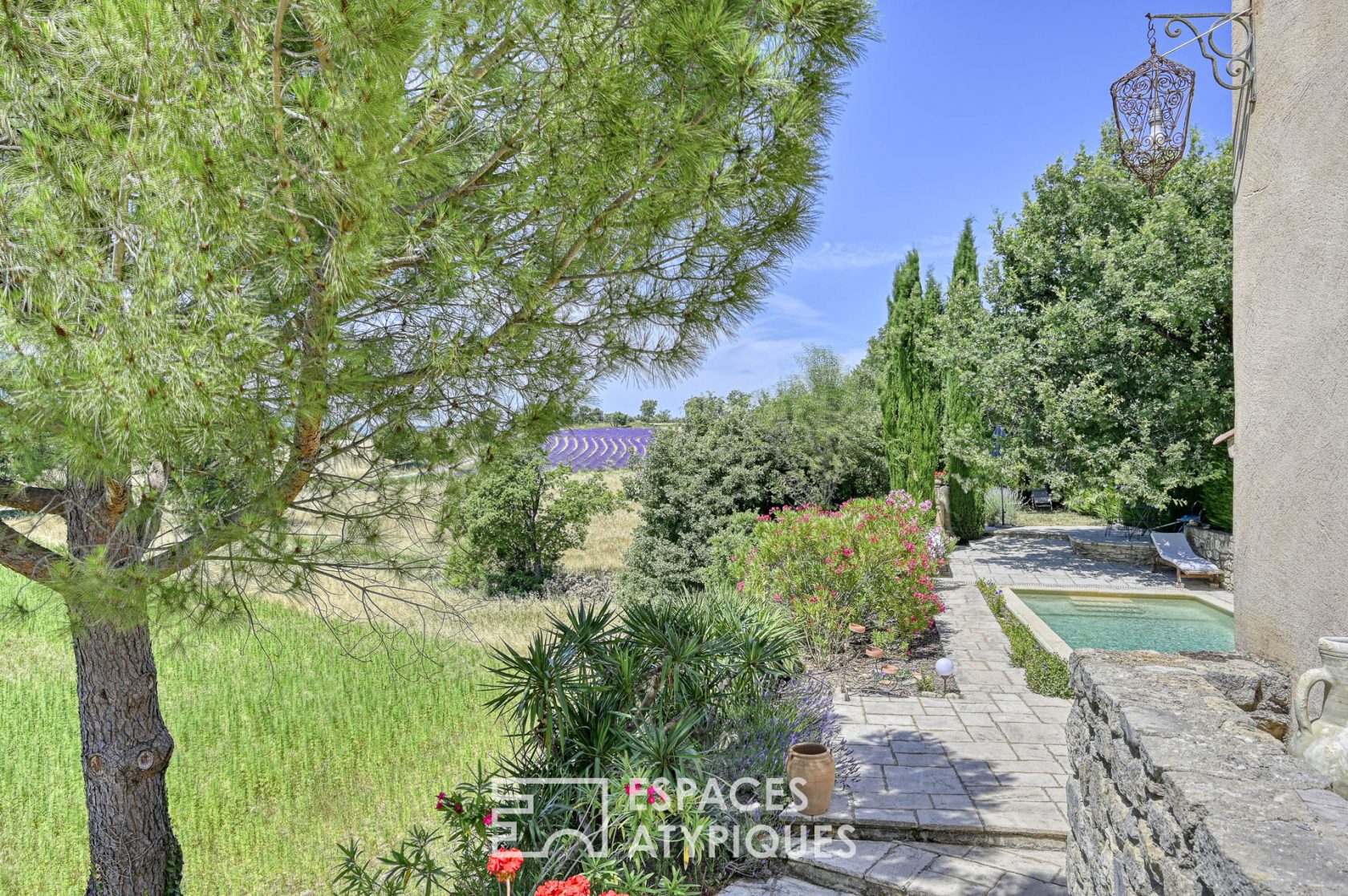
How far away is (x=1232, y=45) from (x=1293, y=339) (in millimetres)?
1801

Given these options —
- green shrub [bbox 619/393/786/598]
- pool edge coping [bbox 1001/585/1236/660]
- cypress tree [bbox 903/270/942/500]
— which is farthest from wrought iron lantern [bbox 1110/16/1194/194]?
cypress tree [bbox 903/270/942/500]

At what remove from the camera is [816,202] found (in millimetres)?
4230

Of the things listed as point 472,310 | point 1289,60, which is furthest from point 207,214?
point 1289,60

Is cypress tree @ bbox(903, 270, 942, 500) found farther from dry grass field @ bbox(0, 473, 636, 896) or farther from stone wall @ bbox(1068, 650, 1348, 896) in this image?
stone wall @ bbox(1068, 650, 1348, 896)

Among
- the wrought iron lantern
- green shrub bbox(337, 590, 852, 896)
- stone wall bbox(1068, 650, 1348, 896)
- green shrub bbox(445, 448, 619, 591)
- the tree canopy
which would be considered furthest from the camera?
green shrub bbox(445, 448, 619, 591)

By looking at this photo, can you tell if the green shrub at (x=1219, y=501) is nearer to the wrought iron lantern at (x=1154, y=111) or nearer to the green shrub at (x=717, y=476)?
the green shrub at (x=717, y=476)

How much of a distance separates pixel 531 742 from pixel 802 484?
9132 millimetres

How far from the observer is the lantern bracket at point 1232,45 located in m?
4.03

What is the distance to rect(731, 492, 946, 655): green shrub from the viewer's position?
295 inches

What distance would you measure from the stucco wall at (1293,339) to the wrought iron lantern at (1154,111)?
552 mm

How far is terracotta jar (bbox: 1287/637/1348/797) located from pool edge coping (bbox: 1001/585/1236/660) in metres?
4.91

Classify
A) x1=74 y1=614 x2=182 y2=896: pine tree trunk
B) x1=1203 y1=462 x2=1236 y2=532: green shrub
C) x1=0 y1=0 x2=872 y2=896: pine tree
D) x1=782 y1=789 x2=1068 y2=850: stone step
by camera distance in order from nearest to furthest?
x1=0 y1=0 x2=872 y2=896: pine tree < x1=782 y1=789 x2=1068 y2=850: stone step < x1=74 y1=614 x2=182 y2=896: pine tree trunk < x1=1203 y1=462 x2=1236 y2=532: green shrub

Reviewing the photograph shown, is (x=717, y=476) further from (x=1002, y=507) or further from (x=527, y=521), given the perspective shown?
(x=1002, y=507)

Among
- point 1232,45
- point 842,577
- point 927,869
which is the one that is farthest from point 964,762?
point 1232,45
